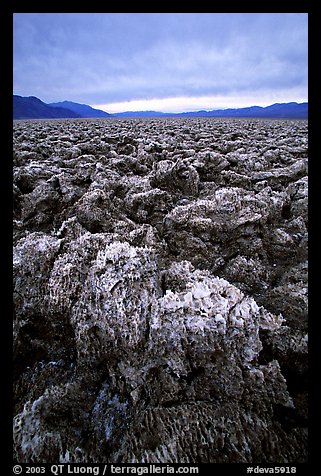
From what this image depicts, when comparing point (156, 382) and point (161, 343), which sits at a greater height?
point (161, 343)

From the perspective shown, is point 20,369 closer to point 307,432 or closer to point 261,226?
point 307,432

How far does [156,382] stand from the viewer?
1.95 m

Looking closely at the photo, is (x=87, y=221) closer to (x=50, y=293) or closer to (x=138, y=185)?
(x=50, y=293)

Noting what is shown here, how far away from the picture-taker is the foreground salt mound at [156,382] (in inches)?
68.4

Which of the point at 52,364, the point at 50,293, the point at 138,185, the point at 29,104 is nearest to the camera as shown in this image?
the point at 52,364

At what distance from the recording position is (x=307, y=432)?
68.9 inches

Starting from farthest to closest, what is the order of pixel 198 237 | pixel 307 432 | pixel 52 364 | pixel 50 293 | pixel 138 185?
pixel 138 185 < pixel 198 237 < pixel 50 293 < pixel 52 364 < pixel 307 432

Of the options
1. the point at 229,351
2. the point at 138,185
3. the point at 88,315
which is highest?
the point at 138,185

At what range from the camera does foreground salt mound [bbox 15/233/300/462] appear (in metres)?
1.74

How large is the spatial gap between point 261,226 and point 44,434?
313 centimetres
